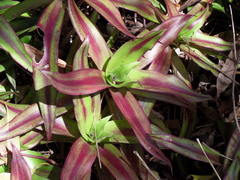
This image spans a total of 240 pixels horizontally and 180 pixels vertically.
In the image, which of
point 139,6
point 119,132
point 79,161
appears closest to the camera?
point 79,161

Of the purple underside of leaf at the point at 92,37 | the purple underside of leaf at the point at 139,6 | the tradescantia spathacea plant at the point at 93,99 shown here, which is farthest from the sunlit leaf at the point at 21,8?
the purple underside of leaf at the point at 139,6

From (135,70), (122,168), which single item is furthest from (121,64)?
(122,168)

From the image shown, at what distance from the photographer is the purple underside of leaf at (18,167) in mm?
1146

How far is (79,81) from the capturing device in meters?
1.14

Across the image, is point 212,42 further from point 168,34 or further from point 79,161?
point 79,161

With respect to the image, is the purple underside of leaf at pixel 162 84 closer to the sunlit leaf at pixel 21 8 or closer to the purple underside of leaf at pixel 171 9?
the purple underside of leaf at pixel 171 9

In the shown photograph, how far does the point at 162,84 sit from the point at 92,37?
0.96 ft

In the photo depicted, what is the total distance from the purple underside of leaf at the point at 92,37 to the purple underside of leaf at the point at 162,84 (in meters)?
0.12

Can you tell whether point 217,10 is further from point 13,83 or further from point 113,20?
point 13,83

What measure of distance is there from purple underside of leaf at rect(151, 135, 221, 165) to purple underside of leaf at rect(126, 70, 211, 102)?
0.14 meters

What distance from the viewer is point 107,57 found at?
1278mm

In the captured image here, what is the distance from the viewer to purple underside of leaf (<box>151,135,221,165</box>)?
119cm

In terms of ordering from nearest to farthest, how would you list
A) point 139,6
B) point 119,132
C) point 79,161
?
point 79,161 < point 119,132 < point 139,6

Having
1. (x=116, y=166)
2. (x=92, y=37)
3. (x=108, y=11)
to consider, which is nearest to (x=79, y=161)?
(x=116, y=166)
